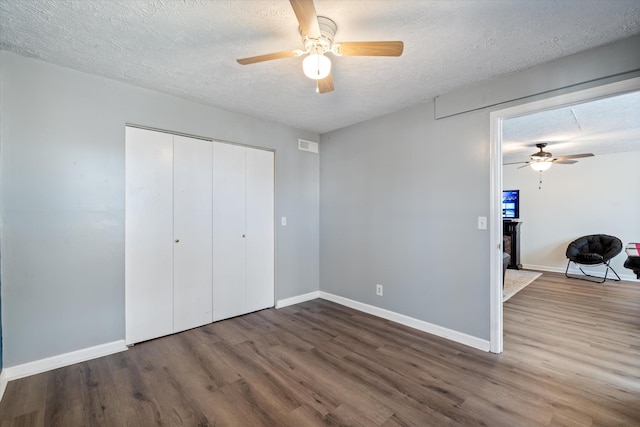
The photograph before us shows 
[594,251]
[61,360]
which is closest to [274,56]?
[61,360]

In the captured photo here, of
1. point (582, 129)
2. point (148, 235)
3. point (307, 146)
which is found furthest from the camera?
point (307, 146)

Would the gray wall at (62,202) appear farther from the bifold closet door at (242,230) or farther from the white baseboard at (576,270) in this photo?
the white baseboard at (576,270)

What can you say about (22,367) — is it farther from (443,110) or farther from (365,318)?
(443,110)

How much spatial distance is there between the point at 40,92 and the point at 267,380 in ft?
9.56

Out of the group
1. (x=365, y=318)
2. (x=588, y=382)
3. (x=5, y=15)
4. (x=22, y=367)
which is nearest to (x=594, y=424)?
(x=588, y=382)

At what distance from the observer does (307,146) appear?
4.06 m

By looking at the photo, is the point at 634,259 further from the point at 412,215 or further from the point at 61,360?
the point at 61,360

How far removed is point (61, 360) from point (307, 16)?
10.3 feet

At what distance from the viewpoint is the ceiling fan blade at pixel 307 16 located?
130 centimetres

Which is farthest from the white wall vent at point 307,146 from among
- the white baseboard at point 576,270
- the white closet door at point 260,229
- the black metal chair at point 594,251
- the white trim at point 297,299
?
the white baseboard at point 576,270

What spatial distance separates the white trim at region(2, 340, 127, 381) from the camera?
2080 mm

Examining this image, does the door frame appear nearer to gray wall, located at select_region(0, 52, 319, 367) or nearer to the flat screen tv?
gray wall, located at select_region(0, 52, 319, 367)

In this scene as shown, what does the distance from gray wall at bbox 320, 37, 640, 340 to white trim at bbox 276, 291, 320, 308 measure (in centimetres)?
22

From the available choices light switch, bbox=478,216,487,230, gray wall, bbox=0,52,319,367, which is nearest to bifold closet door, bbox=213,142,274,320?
gray wall, bbox=0,52,319,367
